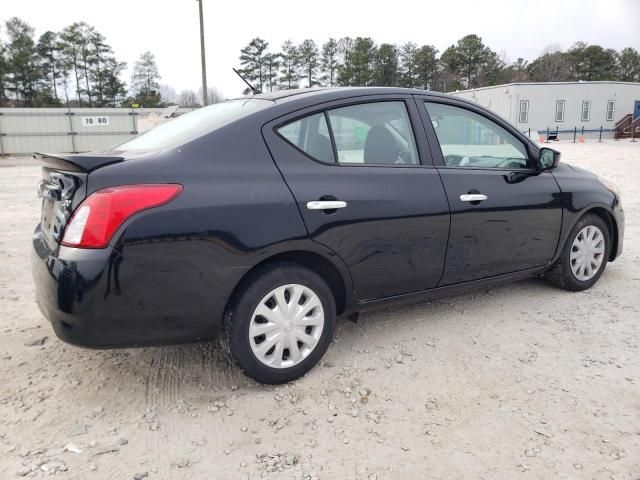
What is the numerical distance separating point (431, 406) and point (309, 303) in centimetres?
83

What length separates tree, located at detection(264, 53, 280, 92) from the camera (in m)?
69.0

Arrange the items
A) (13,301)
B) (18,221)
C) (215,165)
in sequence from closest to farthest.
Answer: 1. (215,165)
2. (13,301)
3. (18,221)

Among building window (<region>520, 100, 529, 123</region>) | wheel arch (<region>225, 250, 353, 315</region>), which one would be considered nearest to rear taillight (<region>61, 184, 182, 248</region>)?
wheel arch (<region>225, 250, 353, 315</region>)

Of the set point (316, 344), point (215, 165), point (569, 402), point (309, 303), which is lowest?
point (569, 402)

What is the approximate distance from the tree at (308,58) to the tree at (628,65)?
46.2 metres

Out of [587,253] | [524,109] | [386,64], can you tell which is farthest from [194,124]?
[386,64]

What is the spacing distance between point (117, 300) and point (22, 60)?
6167 centimetres

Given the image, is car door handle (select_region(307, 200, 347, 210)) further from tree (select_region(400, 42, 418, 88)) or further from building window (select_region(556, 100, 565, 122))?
tree (select_region(400, 42, 418, 88))

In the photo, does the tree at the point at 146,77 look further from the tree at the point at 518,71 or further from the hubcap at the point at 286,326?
the hubcap at the point at 286,326

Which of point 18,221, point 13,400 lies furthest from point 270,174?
point 18,221

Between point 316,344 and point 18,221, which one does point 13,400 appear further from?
point 18,221

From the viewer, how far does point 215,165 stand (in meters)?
2.54

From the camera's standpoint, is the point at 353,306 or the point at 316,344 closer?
the point at 316,344

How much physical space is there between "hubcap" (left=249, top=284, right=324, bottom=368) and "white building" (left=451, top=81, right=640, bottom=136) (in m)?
→ 38.9
